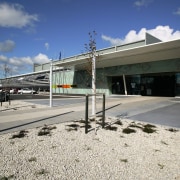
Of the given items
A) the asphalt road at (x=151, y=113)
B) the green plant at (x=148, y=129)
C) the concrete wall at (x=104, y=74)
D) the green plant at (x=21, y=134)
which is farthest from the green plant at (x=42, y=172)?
the concrete wall at (x=104, y=74)

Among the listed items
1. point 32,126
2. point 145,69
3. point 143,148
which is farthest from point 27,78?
point 143,148

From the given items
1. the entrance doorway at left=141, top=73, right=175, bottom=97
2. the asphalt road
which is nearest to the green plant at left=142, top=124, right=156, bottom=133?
the asphalt road

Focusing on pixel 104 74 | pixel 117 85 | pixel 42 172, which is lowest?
pixel 42 172

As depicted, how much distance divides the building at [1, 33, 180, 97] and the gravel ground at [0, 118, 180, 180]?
13417 millimetres

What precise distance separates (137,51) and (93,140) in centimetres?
1770

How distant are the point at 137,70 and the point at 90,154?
2466 cm

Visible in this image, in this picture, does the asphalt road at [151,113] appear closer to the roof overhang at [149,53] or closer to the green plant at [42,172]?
the green plant at [42,172]

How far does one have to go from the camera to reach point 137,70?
27.9 m

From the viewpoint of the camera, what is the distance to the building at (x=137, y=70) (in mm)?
21797

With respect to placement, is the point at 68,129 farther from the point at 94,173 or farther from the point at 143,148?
the point at 94,173

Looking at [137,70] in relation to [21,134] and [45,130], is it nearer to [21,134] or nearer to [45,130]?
[45,130]

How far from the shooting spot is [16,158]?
4.37 metres

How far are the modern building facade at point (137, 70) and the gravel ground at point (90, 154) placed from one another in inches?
528

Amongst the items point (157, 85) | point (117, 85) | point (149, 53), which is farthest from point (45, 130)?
point (117, 85)
